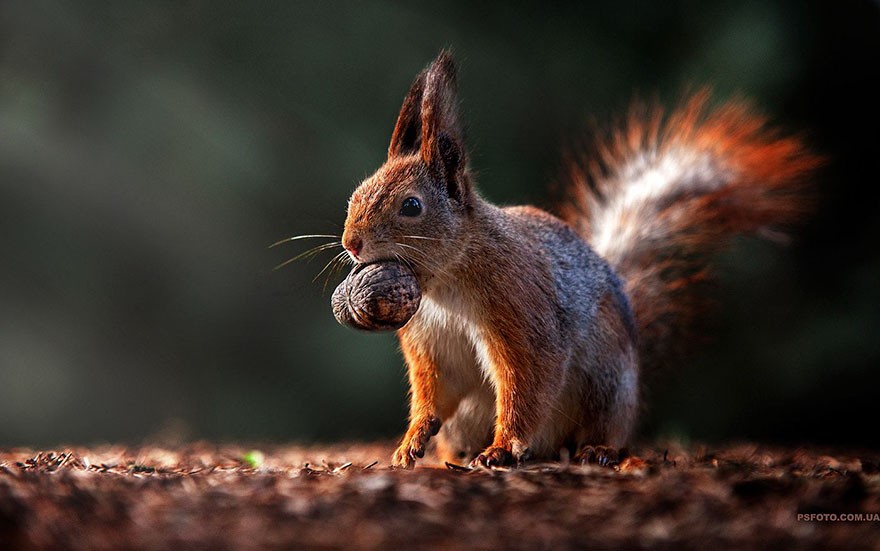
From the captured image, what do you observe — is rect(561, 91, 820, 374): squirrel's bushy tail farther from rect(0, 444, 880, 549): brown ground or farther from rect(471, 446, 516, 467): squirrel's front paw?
rect(0, 444, 880, 549): brown ground

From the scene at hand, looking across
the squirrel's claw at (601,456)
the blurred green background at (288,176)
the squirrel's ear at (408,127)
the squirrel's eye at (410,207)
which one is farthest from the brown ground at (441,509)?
the blurred green background at (288,176)

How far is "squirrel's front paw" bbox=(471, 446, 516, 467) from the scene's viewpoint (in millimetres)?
1974

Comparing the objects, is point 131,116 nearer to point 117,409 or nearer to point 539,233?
point 117,409

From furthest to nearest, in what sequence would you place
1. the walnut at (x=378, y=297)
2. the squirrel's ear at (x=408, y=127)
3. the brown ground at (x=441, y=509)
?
the squirrel's ear at (x=408, y=127) → the walnut at (x=378, y=297) → the brown ground at (x=441, y=509)

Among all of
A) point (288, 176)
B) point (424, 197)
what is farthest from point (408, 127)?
point (288, 176)

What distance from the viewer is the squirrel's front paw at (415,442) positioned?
213cm

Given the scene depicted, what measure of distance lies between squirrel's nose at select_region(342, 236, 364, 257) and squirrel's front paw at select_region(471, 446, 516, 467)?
630mm

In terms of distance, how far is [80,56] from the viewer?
12.9ft

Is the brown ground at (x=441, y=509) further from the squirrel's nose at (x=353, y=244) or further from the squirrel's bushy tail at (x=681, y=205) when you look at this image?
the squirrel's bushy tail at (x=681, y=205)

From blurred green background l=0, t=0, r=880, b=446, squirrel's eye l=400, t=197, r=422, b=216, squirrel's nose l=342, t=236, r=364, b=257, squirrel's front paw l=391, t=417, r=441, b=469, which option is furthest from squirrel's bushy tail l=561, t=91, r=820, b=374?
squirrel's nose l=342, t=236, r=364, b=257

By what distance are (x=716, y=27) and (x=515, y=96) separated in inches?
42.4

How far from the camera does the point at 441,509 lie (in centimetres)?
135

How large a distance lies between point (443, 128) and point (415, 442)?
89 centimetres

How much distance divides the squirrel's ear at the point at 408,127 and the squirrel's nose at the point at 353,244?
398 millimetres
